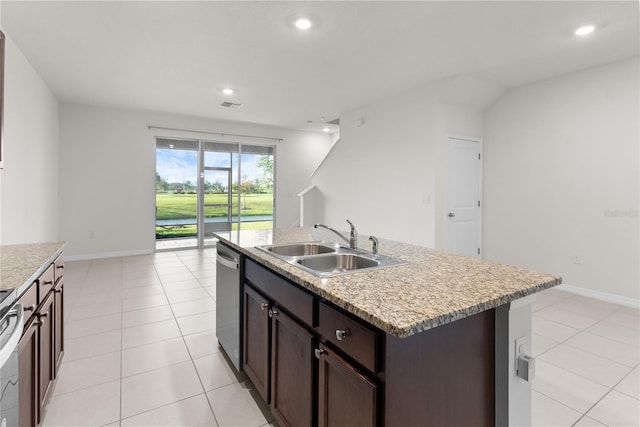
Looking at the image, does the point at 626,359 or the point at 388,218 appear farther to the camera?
the point at 388,218

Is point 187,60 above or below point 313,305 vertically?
above

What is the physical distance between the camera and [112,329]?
111 inches

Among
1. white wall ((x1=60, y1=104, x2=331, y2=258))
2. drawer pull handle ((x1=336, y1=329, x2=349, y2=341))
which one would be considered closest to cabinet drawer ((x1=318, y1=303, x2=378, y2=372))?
drawer pull handle ((x1=336, y1=329, x2=349, y2=341))

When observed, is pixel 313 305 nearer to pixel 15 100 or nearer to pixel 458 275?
pixel 458 275

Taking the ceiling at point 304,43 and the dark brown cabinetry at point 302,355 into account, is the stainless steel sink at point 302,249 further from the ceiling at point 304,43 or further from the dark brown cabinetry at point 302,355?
the ceiling at point 304,43

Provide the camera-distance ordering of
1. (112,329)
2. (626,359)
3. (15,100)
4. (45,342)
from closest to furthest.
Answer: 1. (45,342)
2. (626,359)
3. (112,329)
4. (15,100)

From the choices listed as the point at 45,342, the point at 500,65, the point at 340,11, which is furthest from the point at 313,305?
the point at 500,65

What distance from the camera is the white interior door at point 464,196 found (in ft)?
14.8

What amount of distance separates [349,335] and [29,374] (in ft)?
4.53

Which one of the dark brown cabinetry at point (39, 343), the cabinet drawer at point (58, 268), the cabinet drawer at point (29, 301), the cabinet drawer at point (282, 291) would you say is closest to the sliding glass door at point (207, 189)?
the cabinet drawer at point (58, 268)

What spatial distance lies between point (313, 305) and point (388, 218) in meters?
3.96

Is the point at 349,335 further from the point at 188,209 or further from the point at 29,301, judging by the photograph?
the point at 188,209

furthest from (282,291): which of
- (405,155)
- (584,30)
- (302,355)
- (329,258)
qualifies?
(405,155)

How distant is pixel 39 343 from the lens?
4.87ft
